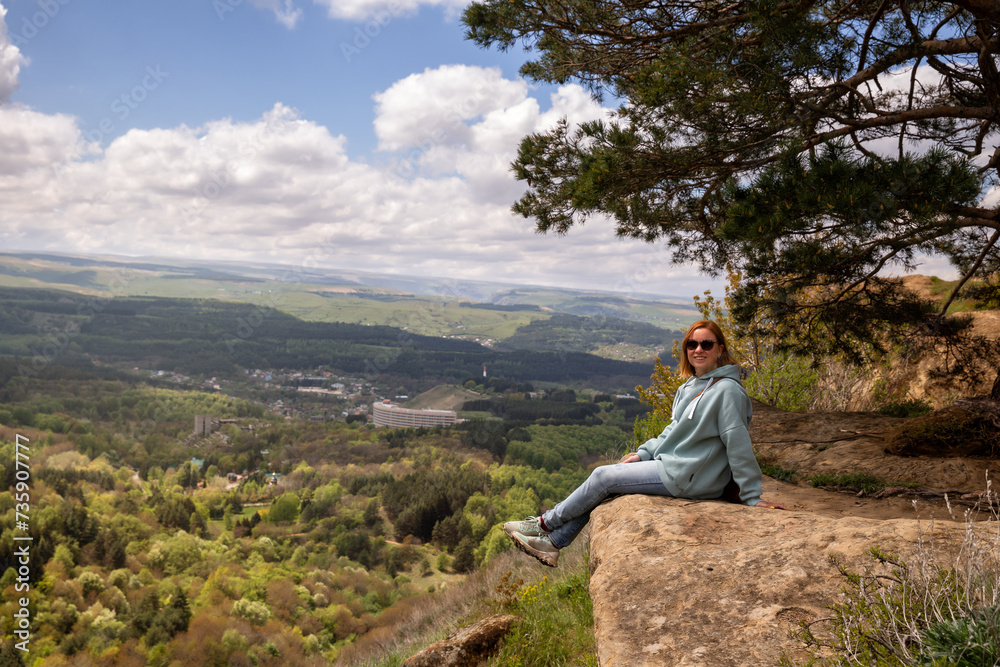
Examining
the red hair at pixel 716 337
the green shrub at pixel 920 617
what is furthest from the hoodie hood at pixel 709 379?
the green shrub at pixel 920 617

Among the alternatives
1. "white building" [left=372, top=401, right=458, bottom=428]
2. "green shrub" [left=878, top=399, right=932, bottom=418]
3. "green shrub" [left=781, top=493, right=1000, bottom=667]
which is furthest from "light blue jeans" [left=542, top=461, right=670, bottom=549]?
"white building" [left=372, top=401, right=458, bottom=428]

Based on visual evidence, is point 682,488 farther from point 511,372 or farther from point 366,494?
point 511,372

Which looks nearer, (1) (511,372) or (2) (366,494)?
(2) (366,494)

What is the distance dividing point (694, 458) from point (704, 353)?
2.22 ft

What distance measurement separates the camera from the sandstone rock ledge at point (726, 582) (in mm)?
1859

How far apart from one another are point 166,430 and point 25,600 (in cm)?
4673

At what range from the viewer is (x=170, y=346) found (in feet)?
394

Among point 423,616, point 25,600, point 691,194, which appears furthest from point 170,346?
point 691,194

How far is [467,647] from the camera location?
14.7 ft

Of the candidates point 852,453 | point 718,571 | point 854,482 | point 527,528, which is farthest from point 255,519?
point 718,571

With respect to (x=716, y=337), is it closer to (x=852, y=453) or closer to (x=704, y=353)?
(x=704, y=353)

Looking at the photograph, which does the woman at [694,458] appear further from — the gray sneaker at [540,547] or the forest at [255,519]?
the forest at [255,519]

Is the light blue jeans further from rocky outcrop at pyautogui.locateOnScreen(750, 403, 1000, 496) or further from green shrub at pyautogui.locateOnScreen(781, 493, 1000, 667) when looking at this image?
rocky outcrop at pyautogui.locateOnScreen(750, 403, 1000, 496)

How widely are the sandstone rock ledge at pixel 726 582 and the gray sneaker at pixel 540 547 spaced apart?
0.84 m
